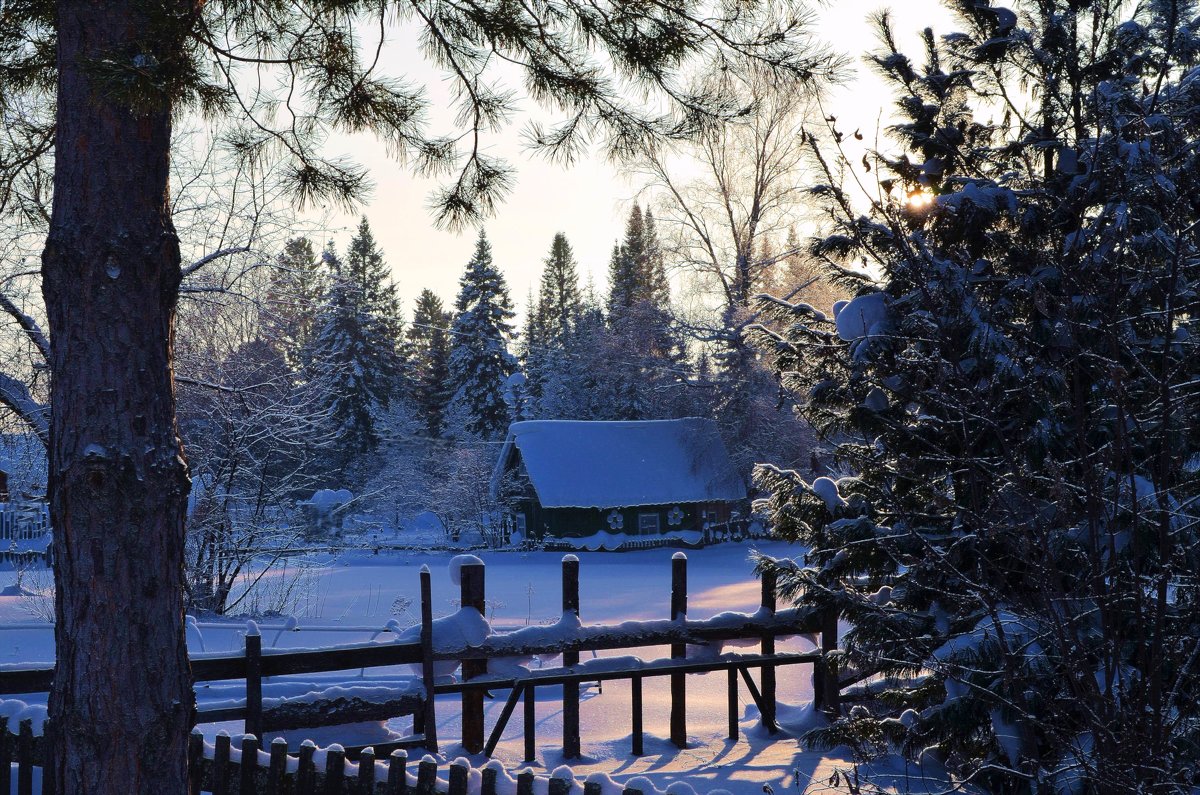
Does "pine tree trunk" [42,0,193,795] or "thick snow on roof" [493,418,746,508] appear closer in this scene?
"pine tree trunk" [42,0,193,795]

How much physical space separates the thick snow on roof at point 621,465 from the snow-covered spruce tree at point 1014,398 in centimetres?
2734

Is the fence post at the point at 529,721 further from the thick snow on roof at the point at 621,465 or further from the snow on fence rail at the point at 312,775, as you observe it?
the thick snow on roof at the point at 621,465

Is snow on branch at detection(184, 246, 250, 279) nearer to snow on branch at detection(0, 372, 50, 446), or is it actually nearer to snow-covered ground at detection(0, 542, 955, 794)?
snow on branch at detection(0, 372, 50, 446)

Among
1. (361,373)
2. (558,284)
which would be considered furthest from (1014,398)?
(558,284)

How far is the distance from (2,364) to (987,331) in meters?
13.0

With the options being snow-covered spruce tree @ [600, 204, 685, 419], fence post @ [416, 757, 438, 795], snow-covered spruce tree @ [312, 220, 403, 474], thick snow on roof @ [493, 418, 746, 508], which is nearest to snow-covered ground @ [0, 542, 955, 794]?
fence post @ [416, 757, 438, 795]

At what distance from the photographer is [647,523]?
36.0 meters

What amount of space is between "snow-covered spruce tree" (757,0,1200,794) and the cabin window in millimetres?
28695

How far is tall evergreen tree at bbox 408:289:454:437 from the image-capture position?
54812 mm

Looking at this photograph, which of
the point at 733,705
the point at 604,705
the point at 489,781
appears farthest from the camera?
the point at 604,705

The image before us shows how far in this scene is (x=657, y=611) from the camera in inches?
710

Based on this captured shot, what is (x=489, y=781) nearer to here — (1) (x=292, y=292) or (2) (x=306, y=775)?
(2) (x=306, y=775)

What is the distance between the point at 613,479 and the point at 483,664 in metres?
28.0

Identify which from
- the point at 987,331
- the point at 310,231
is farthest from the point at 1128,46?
the point at 310,231
